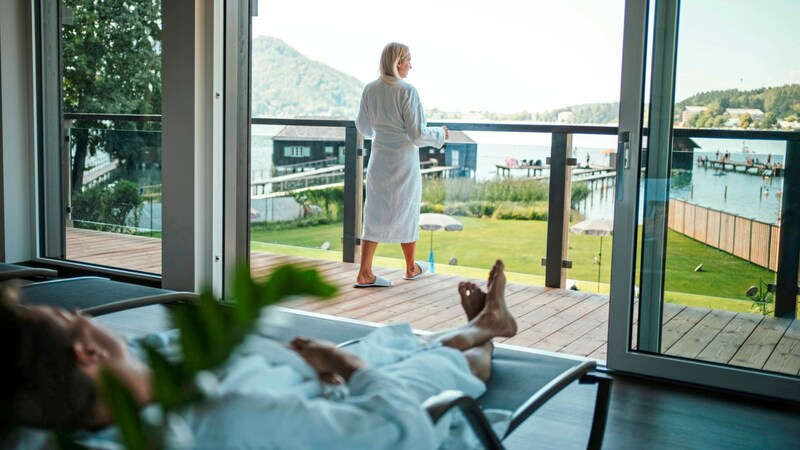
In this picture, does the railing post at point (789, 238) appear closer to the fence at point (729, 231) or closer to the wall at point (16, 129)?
the fence at point (729, 231)

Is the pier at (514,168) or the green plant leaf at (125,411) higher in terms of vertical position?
the pier at (514,168)

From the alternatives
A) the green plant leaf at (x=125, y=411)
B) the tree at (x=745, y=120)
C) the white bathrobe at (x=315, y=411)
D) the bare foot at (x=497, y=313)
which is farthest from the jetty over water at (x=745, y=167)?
the green plant leaf at (x=125, y=411)

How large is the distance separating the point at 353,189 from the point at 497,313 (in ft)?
11.9

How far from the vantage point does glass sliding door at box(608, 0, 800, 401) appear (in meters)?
3.22

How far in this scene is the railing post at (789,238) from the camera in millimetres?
3176

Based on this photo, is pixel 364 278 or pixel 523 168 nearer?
pixel 364 278

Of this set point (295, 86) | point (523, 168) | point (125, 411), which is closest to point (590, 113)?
point (523, 168)

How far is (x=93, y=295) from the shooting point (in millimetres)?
3215

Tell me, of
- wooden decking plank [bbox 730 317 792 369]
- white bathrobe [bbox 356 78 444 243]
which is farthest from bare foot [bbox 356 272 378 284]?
wooden decking plank [bbox 730 317 792 369]

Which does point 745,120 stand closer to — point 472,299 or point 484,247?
point 472,299

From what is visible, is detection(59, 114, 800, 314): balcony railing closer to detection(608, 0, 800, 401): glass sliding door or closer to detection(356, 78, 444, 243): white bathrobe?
detection(356, 78, 444, 243): white bathrobe

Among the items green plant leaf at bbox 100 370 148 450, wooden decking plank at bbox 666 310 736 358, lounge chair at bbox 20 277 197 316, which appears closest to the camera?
green plant leaf at bbox 100 370 148 450

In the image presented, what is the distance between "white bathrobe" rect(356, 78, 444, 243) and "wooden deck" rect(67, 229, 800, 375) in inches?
16.6

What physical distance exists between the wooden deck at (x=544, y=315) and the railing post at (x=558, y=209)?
0.14m
